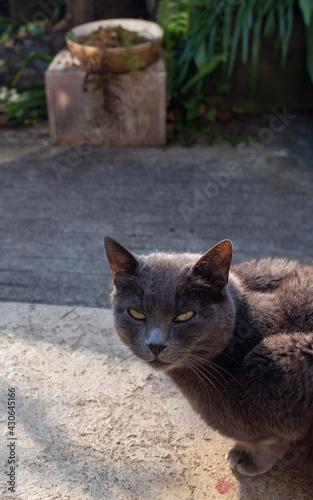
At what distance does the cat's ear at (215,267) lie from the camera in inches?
61.2

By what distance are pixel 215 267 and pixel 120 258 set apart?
0.30 meters

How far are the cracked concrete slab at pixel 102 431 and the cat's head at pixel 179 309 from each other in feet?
1.14

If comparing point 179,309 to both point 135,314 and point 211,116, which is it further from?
point 211,116

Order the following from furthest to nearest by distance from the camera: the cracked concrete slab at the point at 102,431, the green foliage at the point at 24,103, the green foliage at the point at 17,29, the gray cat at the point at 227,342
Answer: the green foliage at the point at 17,29
the green foliage at the point at 24,103
the cracked concrete slab at the point at 102,431
the gray cat at the point at 227,342

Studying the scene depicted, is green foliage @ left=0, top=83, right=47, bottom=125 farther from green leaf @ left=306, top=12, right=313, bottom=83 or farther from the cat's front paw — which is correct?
the cat's front paw

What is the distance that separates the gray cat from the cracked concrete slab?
0.11 meters

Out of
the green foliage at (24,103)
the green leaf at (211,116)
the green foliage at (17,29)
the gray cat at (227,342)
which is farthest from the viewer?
the green foliage at (17,29)

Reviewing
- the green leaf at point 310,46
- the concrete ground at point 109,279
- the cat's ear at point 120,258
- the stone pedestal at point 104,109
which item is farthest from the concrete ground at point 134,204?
the cat's ear at point 120,258

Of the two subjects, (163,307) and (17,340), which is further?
(17,340)

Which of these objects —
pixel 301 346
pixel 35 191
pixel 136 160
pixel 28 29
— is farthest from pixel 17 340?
pixel 28 29

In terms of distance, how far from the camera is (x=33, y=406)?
1892 millimetres

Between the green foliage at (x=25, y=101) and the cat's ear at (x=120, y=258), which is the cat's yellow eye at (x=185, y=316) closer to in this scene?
the cat's ear at (x=120, y=258)

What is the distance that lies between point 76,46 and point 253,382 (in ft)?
10.7

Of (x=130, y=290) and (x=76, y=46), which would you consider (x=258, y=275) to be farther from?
(x=76, y=46)
